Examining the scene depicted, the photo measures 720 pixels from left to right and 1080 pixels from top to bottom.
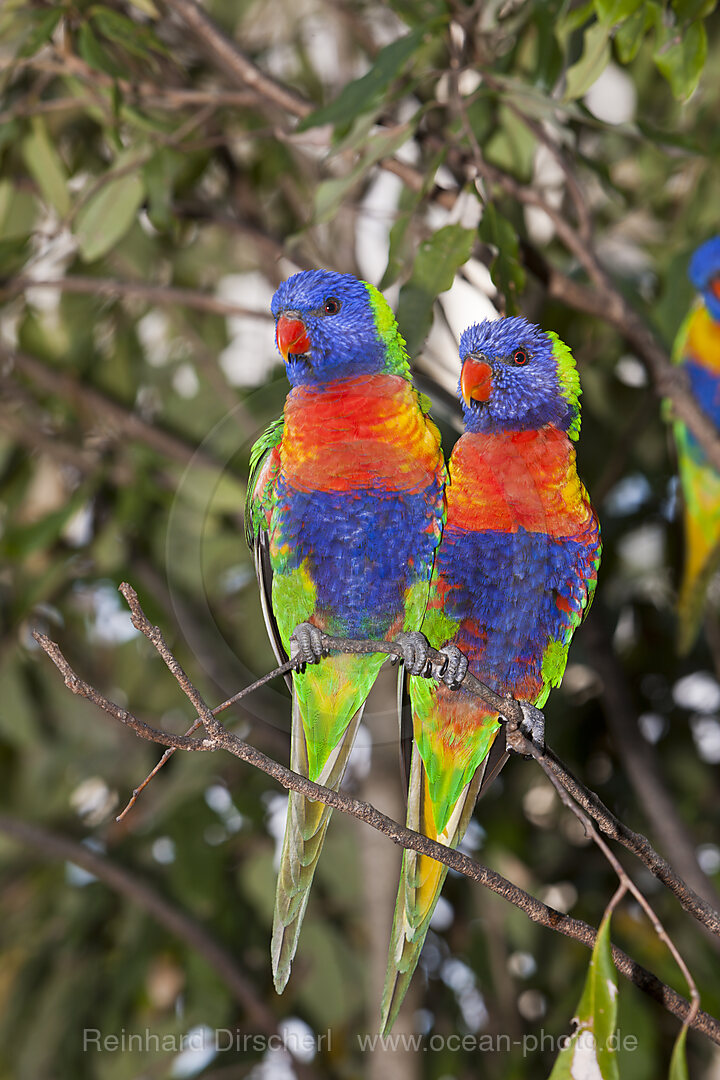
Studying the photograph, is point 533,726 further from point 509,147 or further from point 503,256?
point 509,147

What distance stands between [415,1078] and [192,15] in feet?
5.06

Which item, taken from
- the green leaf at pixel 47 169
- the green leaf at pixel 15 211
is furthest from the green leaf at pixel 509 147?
the green leaf at pixel 15 211

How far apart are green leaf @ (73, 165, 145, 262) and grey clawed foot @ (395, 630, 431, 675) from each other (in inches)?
28.7

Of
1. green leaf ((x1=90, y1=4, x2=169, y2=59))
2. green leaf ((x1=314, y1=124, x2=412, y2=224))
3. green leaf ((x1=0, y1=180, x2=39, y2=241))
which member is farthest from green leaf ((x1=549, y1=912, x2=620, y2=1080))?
green leaf ((x1=0, y1=180, x2=39, y2=241))

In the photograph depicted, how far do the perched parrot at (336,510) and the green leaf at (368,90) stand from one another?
1.20 ft

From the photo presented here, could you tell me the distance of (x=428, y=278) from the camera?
25.1 inches

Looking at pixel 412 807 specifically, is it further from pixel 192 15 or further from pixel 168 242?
pixel 168 242

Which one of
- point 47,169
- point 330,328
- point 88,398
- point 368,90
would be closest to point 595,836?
point 330,328

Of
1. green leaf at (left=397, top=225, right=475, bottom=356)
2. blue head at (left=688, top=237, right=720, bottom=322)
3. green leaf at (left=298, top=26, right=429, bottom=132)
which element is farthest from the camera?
blue head at (left=688, top=237, right=720, bottom=322)

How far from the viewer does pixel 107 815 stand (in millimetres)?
2070

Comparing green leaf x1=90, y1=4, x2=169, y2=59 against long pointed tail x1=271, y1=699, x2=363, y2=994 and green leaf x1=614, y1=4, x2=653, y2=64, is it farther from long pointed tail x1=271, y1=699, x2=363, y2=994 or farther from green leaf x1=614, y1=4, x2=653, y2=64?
long pointed tail x1=271, y1=699, x2=363, y2=994

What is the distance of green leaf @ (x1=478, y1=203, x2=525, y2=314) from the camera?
62 centimetres

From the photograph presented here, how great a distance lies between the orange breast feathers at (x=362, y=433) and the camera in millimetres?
499

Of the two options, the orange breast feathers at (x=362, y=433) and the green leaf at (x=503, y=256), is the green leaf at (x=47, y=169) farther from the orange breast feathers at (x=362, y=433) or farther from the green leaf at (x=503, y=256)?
the orange breast feathers at (x=362, y=433)
